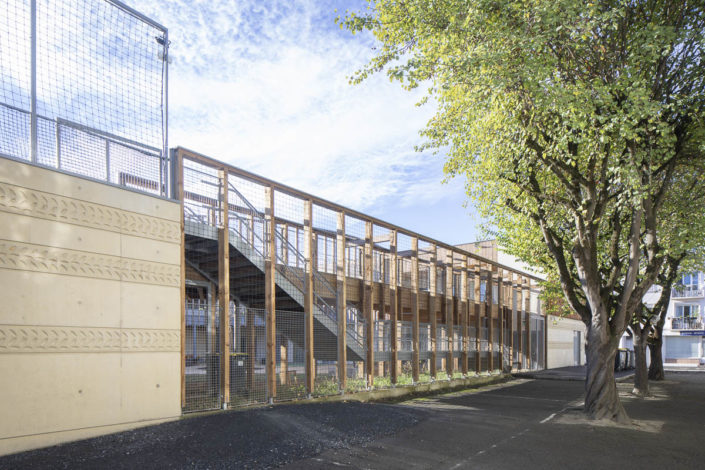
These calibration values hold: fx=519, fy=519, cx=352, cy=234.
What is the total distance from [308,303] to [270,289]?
5.10 feet

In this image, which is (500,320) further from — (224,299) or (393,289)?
(224,299)

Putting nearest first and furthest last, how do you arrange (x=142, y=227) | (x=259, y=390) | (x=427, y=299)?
(x=142, y=227) < (x=259, y=390) < (x=427, y=299)

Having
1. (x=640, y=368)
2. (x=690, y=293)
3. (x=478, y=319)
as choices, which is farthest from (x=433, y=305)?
(x=690, y=293)

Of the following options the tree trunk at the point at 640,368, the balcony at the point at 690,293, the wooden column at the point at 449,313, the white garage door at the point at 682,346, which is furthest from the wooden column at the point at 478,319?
the white garage door at the point at 682,346

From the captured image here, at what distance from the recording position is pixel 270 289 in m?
12.2

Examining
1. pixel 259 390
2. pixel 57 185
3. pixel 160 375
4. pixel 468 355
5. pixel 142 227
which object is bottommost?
pixel 468 355

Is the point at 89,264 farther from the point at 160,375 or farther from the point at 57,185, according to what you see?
the point at 160,375

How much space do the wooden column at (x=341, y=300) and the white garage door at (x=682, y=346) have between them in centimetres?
4451

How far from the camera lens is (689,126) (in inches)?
478

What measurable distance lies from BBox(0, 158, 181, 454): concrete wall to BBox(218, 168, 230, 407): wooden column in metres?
1.04

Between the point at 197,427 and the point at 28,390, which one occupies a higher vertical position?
the point at 28,390

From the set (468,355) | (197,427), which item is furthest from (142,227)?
(468,355)

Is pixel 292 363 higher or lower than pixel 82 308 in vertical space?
lower

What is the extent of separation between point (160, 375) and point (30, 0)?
22.4 ft
